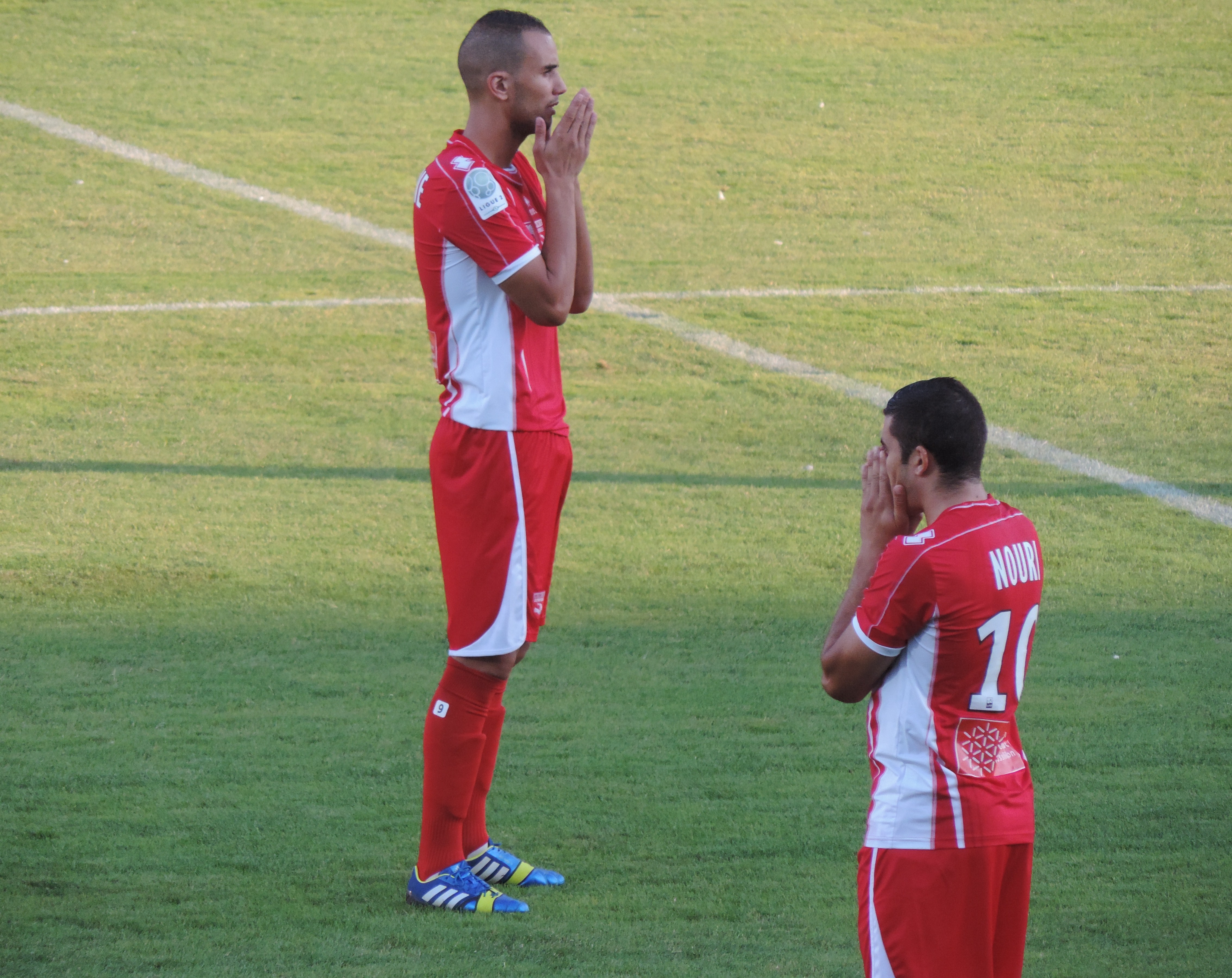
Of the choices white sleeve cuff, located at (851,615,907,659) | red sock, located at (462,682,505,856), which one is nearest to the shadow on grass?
red sock, located at (462,682,505,856)

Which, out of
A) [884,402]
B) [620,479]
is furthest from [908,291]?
[620,479]

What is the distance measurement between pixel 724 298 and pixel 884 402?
2800 millimetres

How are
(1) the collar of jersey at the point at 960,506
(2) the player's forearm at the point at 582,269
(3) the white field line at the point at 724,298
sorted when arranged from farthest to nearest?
(3) the white field line at the point at 724,298 → (2) the player's forearm at the point at 582,269 → (1) the collar of jersey at the point at 960,506

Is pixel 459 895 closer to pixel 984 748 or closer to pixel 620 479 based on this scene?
pixel 984 748

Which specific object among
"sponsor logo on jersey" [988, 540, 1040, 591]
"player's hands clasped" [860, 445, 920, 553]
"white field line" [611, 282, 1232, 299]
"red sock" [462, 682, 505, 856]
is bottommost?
"red sock" [462, 682, 505, 856]

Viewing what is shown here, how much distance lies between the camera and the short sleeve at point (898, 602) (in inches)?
101

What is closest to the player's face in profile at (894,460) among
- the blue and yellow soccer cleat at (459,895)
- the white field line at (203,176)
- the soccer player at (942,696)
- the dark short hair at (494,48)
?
the soccer player at (942,696)

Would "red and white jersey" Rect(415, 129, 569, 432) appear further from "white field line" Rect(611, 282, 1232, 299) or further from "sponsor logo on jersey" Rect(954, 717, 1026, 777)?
"white field line" Rect(611, 282, 1232, 299)

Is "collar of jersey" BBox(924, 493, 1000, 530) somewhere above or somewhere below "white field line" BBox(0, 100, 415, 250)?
below

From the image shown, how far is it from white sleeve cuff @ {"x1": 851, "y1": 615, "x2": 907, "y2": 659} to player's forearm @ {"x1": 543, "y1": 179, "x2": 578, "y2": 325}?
1.32 meters

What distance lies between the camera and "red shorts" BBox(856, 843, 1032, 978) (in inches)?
100.0

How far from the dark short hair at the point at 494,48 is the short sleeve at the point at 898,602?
1742 millimetres

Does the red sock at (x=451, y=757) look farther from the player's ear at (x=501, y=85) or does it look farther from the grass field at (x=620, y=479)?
the player's ear at (x=501, y=85)

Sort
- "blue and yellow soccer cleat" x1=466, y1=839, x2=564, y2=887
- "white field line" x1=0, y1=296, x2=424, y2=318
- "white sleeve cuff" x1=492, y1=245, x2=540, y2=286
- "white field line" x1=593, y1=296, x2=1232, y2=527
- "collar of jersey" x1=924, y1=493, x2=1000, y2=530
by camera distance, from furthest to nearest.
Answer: "white field line" x1=0, y1=296, x2=424, y2=318 → "white field line" x1=593, y1=296, x2=1232, y2=527 → "blue and yellow soccer cleat" x1=466, y1=839, x2=564, y2=887 → "white sleeve cuff" x1=492, y1=245, x2=540, y2=286 → "collar of jersey" x1=924, y1=493, x2=1000, y2=530
